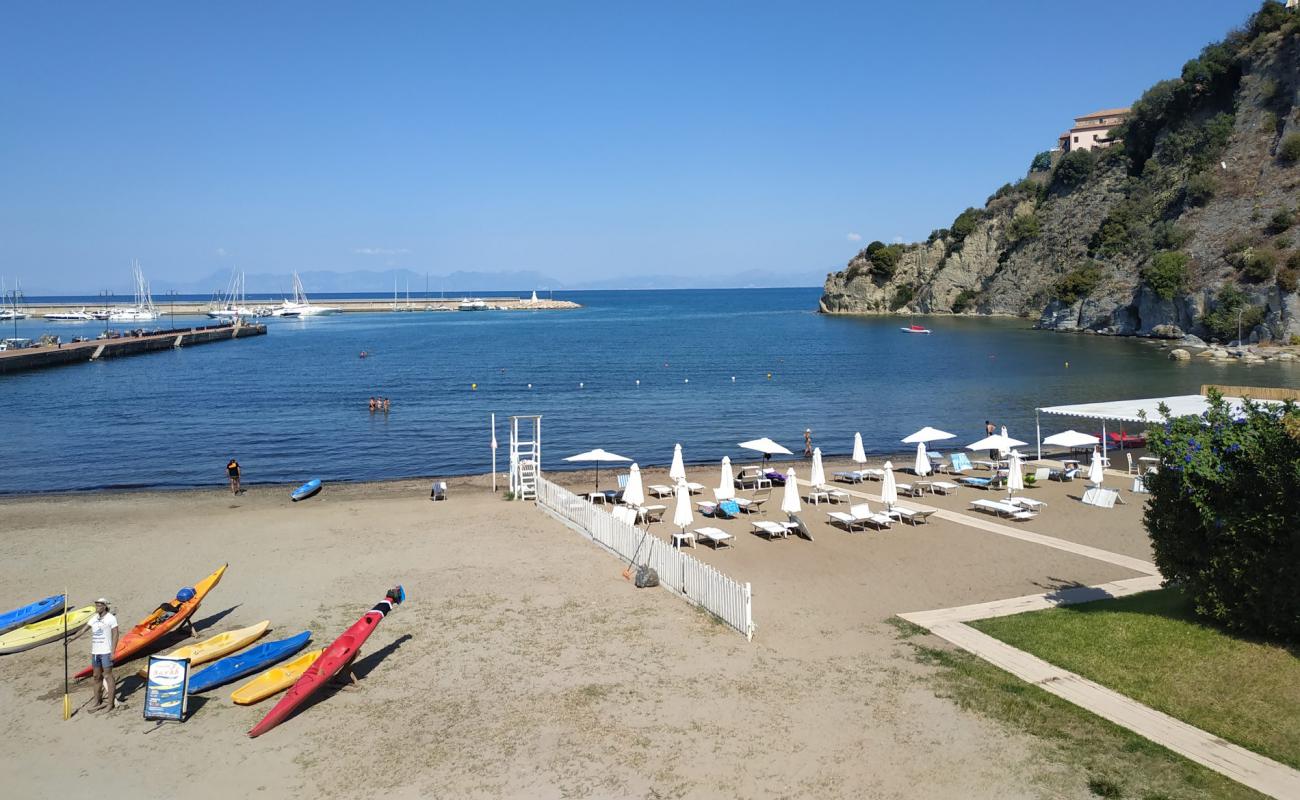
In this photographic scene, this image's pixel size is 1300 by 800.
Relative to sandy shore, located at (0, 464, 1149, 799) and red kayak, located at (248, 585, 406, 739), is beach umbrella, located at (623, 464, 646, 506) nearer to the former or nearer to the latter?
sandy shore, located at (0, 464, 1149, 799)

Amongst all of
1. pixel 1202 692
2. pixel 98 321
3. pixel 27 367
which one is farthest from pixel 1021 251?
pixel 98 321

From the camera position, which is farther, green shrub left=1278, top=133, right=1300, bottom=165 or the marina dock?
green shrub left=1278, top=133, right=1300, bottom=165

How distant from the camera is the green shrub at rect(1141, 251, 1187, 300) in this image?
9162 cm

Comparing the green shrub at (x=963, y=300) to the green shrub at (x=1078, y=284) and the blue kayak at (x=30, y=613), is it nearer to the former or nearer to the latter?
the green shrub at (x=1078, y=284)

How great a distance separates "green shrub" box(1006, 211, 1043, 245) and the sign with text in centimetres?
14587

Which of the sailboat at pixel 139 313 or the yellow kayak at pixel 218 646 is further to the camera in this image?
the sailboat at pixel 139 313

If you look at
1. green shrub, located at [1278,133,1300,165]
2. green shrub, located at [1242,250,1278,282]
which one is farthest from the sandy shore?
green shrub, located at [1278,133,1300,165]

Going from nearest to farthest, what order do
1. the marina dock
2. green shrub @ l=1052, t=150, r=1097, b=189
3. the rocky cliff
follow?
the marina dock, the rocky cliff, green shrub @ l=1052, t=150, r=1097, b=189

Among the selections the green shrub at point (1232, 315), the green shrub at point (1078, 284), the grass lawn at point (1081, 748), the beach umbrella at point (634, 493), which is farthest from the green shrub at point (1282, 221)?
the grass lawn at point (1081, 748)

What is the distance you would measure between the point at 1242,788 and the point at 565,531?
655 inches

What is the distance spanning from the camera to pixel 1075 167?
135500mm

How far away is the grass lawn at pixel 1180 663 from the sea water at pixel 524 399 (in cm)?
2025

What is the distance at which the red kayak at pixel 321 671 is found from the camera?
1261 centimetres

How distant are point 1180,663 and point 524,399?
166 ft
